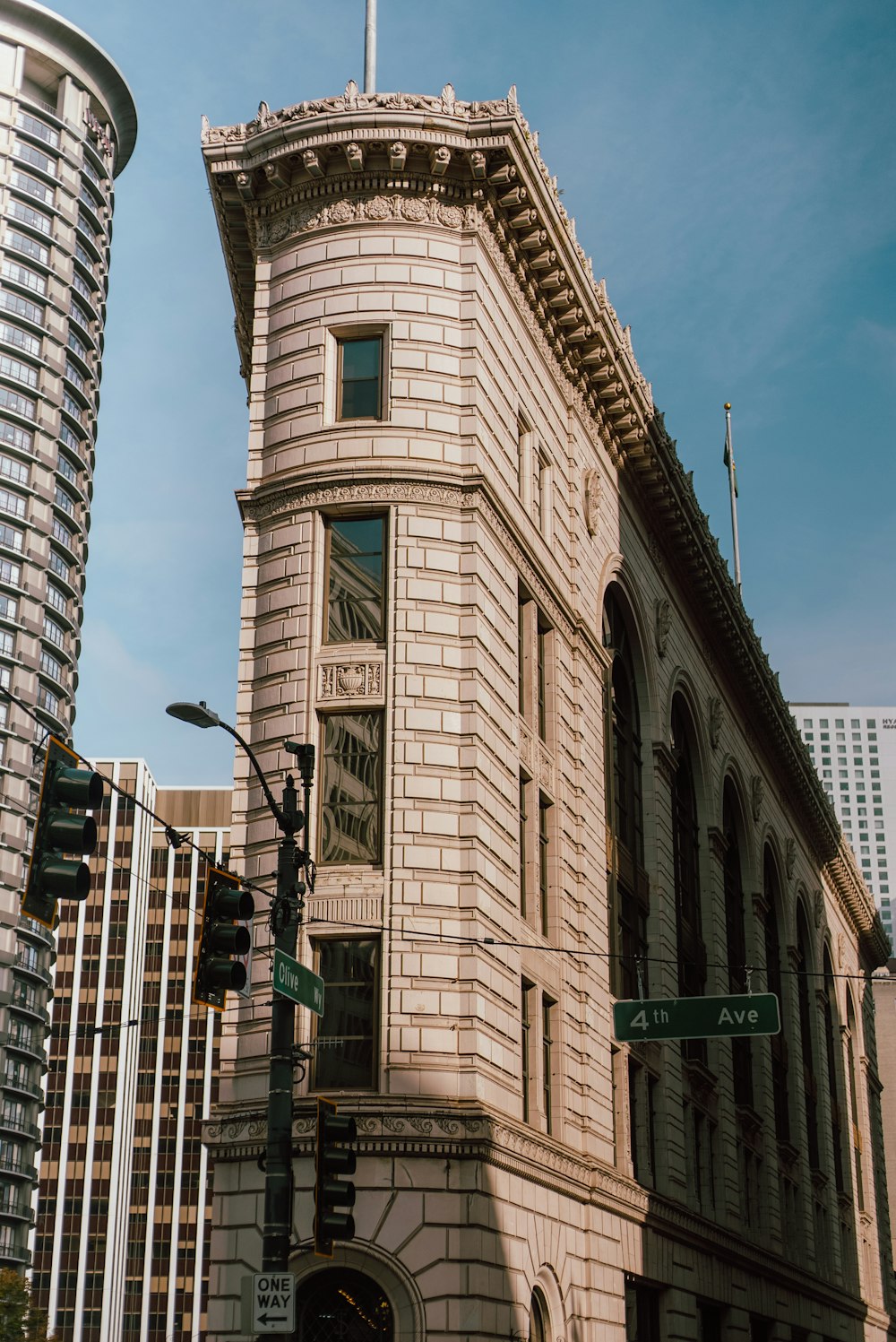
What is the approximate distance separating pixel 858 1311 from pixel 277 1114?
6721cm

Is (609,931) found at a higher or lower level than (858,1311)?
higher

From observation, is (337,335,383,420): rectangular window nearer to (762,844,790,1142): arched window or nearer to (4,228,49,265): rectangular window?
(762,844,790,1142): arched window

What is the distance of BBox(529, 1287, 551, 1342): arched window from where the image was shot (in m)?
34.3

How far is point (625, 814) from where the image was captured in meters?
49.4

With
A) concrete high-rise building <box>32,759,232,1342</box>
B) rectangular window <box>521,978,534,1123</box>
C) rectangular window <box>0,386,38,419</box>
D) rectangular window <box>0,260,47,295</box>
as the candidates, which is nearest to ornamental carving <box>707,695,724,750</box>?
rectangular window <box>521,978,534,1123</box>

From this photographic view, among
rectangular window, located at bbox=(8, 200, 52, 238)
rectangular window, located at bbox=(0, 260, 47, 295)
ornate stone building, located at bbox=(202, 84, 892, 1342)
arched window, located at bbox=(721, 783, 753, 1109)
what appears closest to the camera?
ornate stone building, located at bbox=(202, 84, 892, 1342)

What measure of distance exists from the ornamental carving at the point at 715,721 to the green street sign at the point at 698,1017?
2976cm

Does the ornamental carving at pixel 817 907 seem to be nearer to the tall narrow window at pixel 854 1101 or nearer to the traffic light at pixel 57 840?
the tall narrow window at pixel 854 1101

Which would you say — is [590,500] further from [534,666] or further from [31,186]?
[31,186]

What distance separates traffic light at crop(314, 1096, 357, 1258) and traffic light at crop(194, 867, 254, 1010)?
7.99 feet

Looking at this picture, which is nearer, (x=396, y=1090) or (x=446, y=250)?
(x=396, y=1090)

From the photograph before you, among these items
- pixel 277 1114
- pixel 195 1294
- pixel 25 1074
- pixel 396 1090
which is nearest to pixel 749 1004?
pixel 396 1090

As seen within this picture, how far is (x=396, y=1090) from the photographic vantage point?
31.1m

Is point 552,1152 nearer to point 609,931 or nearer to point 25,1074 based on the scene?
point 609,931
